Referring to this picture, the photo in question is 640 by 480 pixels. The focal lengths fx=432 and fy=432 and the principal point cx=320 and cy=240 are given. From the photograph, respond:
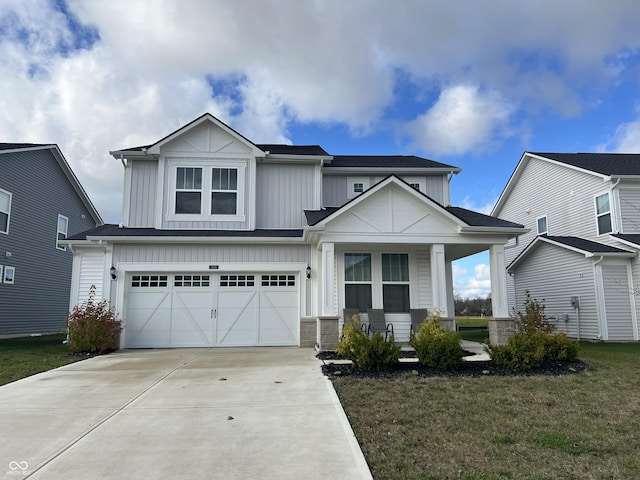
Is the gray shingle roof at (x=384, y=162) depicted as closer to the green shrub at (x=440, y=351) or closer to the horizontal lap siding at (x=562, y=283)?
the horizontal lap siding at (x=562, y=283)

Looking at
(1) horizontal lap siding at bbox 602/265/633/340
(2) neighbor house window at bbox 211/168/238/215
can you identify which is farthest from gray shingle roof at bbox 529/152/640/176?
(2) neighbor house window at bbox 211/168/238/215

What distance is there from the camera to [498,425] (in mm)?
4891

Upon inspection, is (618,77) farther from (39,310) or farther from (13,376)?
(39,310)

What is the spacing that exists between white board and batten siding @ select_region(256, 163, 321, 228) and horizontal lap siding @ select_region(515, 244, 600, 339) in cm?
921

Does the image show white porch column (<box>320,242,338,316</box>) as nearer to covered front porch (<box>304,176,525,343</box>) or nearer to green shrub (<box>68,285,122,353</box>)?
covered front porch (<box>304,176,525,343</box>)

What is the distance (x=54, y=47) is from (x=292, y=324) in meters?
10.8

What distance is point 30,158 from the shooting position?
57.8 ft

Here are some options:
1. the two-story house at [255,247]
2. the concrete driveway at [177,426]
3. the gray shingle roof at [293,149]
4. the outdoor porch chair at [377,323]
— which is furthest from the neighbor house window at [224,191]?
the concrete driveway at [177,426]

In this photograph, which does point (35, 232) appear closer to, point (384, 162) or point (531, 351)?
point (384, 162)

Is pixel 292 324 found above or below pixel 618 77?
below

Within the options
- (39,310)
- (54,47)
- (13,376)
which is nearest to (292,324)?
(13,376)

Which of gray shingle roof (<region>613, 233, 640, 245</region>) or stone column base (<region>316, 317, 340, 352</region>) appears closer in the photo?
stone column base (<region>316, 317, 340, 352</region>)

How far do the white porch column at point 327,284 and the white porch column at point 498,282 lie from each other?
165 inches

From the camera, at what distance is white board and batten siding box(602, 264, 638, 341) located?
13906 mm
